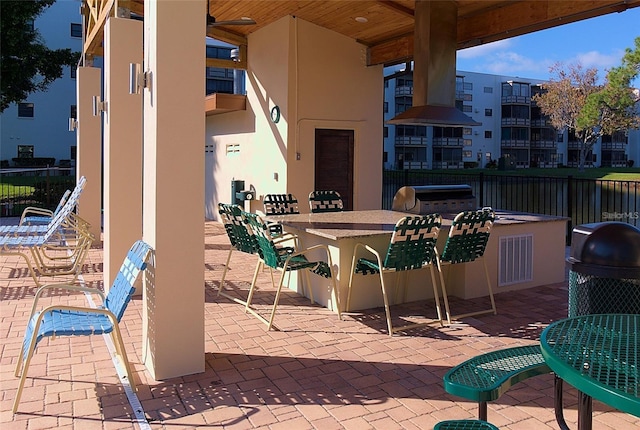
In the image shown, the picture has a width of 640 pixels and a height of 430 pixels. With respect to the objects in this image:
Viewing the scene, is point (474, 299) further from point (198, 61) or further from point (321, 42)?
point (321, 42)

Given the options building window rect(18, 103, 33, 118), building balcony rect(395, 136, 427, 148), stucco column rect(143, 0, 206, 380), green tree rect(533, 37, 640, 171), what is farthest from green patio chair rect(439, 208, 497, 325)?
building balcony rect(395, 136, 427, 148)

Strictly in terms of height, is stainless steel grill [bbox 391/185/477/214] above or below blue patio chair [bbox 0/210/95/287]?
above

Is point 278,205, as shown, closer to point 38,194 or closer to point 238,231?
point 238,231

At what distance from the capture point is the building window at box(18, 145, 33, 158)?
3269 cm

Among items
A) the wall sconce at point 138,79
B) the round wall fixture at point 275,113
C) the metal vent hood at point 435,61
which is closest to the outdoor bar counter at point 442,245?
the metal vent hood at point 435,61

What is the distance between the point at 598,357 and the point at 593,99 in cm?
3249

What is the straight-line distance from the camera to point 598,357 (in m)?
1.78

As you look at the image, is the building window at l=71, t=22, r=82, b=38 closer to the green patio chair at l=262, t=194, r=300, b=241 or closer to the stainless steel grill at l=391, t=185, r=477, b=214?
the green patio chair at l=262, t=194, r=300, b=241

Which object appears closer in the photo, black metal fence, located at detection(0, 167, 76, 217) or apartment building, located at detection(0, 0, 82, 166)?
black metal fence, located at detection(0, 167, 76, 217)

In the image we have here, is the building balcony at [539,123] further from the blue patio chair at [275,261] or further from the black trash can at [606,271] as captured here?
the black trash can at [606,271]

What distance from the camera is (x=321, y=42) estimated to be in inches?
387

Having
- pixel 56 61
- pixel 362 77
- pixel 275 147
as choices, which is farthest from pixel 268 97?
pixel 56 61

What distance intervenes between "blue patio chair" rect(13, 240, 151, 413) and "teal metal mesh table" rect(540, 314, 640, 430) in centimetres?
243

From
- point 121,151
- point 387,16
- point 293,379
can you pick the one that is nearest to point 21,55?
point 387,16
